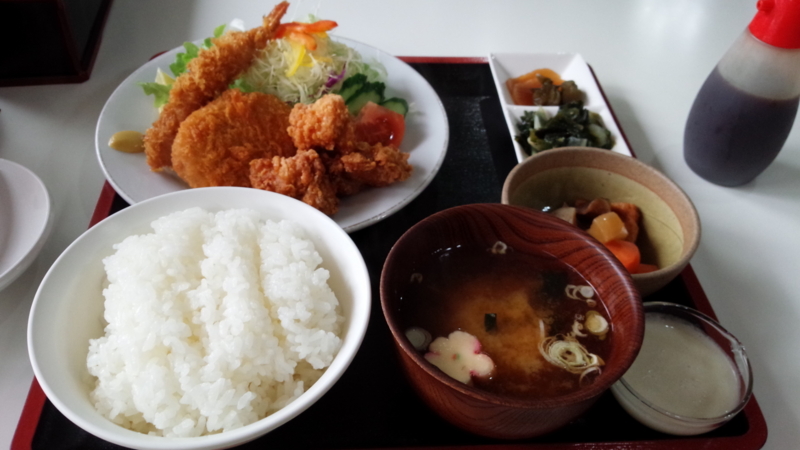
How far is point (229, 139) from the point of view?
1.92m

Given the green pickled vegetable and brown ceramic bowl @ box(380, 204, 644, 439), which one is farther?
the green pickled vegetable

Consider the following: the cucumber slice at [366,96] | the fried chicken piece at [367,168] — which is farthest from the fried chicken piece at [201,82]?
the fried chicken piece at [367,168]

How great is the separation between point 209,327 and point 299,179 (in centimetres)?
70

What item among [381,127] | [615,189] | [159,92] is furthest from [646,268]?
[159,92]

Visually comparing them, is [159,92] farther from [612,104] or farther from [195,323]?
[612,104]

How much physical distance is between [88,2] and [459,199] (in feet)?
7.43

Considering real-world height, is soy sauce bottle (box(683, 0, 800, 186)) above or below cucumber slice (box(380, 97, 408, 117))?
above

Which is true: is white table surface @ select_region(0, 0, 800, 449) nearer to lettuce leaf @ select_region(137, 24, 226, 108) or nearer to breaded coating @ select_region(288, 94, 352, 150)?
lettuce leaf @ select_region(137, 24, 226, 108)

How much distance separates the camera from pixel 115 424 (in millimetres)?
1155

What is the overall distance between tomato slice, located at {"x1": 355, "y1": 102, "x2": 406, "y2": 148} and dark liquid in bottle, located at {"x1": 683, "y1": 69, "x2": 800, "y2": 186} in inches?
48.6

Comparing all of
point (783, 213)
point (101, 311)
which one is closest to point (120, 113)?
point (101, 311)

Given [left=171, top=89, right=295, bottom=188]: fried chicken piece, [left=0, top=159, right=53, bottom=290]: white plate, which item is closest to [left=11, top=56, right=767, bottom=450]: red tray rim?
[left=0, top=159, right=53, bottom=290]: white plate

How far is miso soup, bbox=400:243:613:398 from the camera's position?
1.28m

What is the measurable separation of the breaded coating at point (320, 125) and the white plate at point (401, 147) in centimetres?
24
